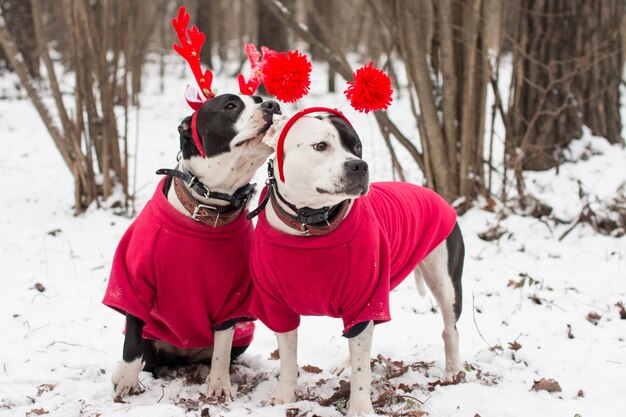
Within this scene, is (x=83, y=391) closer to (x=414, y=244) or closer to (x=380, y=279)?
(x=380, y=279)

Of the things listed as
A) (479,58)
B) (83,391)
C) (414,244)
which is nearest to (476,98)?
(479,58)

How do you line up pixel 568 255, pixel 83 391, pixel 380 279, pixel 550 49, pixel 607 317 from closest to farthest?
pixel 380 279 < pixel 83 391 < pixel 607 317 < pixel 568 255 < pixel 550 49

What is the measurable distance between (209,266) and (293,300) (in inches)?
18.4

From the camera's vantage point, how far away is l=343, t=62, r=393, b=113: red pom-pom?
10.6ft

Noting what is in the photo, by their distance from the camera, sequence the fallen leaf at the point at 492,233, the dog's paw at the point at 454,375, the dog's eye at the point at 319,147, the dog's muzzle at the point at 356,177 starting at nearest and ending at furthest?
the dog's muzzle at the point at 356,177, the dog's eye at the point at 319,147, the dog's paw at the point at 454,375, the fallen leaf at the point at 492,233

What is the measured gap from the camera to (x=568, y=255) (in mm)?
5496

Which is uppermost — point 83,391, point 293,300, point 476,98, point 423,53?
point 423,53

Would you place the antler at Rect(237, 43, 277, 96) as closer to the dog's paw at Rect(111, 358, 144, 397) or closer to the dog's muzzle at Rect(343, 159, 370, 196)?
the dog's muzzle at Rect(343, 159, 370, 196)

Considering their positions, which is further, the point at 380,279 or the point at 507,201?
the point at 507,201

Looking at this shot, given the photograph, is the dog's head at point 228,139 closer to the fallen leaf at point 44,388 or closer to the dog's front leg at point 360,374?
the dog's front leg at point 360,374

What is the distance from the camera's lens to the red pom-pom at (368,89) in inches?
127

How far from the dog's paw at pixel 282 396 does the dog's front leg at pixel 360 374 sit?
31 cm

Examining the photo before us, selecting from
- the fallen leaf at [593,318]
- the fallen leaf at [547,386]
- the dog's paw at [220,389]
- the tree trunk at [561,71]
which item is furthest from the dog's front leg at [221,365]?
the tree trunk at [561,71]

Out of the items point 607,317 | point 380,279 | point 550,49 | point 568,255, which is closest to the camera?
point 380,279
